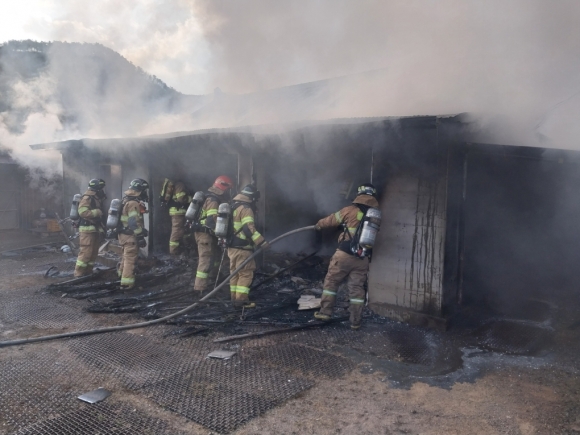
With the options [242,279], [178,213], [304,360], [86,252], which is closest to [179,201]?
[178,213]

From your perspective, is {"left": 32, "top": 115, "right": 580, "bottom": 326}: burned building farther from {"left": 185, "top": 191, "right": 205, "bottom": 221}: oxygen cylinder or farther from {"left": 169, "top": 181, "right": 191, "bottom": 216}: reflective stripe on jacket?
{"left": 185, "top": 191, "right": 205, "bottom": 221}: oxygen cylinder

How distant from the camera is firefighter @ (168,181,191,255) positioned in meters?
8.85

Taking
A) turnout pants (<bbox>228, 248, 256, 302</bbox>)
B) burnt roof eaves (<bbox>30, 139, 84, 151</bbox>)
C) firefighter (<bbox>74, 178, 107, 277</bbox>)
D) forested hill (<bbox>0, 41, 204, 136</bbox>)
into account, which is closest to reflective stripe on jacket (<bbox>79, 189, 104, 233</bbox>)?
firefighter (<bbox>74, 178, 107, 277</bbox>)

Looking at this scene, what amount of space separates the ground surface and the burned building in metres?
0.78

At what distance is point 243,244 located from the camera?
623 cm

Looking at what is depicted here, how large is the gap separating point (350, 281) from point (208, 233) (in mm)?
2619

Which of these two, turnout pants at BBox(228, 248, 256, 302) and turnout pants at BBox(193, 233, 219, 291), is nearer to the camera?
turnout pants at BBox(228, 248, 256, 302)

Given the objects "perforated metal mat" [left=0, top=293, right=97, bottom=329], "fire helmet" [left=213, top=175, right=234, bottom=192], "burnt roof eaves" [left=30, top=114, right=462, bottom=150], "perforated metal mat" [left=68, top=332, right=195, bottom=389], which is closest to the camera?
"perforated metal mat" [left=68, top=332, right=195, bottom=389]

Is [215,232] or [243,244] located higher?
[215,232]

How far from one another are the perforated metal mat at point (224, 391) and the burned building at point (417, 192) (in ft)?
7.93

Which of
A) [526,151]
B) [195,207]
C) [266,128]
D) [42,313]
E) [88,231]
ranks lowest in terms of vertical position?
[42,313]

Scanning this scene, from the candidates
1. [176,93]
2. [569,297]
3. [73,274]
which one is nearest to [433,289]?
[569,297]

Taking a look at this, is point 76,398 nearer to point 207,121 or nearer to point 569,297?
point 569,297

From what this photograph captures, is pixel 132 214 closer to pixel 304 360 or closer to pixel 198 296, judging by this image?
pixel 198 296
